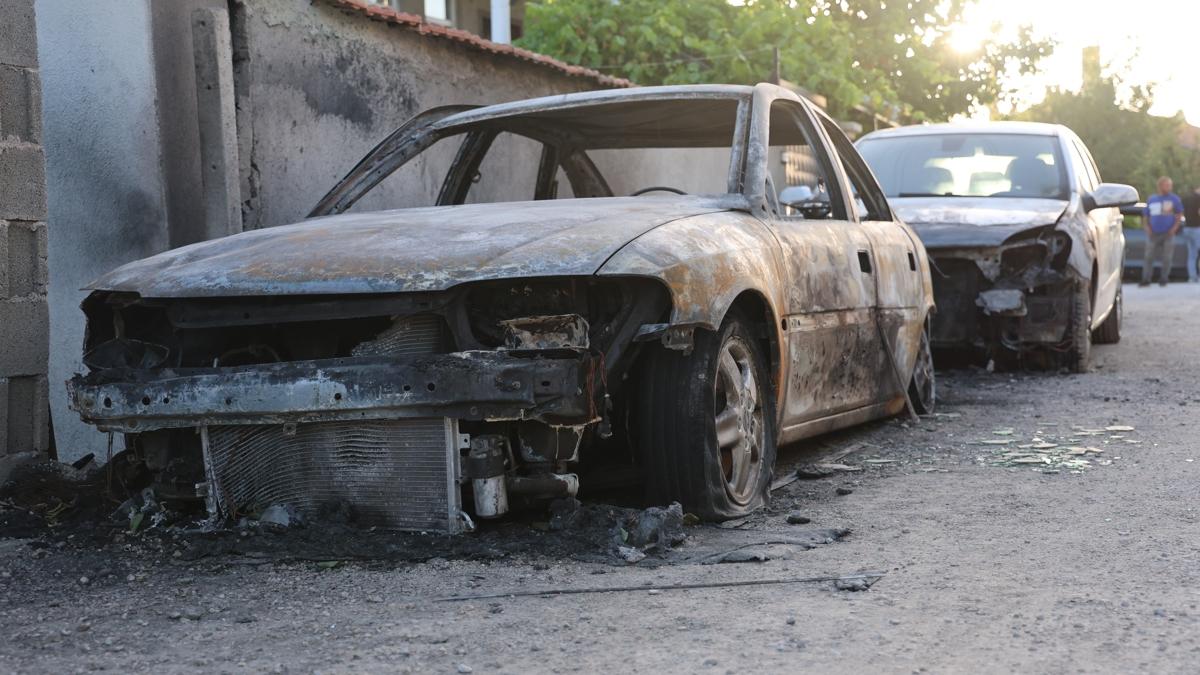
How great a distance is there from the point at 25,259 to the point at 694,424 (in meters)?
2.67

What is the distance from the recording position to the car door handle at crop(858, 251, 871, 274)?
6.41m

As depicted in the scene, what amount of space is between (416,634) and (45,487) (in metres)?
2.58

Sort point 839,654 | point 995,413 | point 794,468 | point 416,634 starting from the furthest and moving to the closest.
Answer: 1. point 995,413
2. point 794,468
3. point 416,634
4. point 839,654

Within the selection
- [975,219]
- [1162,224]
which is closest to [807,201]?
[975,219]

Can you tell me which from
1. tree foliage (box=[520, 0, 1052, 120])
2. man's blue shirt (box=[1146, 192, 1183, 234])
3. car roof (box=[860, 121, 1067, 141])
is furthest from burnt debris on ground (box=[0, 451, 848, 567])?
man's blue shirt (box=[1146, 192, 1183, 234])

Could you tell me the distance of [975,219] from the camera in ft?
31.4

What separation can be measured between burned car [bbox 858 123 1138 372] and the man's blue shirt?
1304 centimetres

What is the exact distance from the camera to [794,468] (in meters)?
6.23

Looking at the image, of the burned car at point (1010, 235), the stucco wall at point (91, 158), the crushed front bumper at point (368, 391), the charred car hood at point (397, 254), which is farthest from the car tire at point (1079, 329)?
the crushed front bumper at point (368, 391)

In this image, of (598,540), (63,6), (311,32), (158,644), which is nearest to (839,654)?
(598,540)

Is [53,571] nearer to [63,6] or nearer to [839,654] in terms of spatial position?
[839,654]

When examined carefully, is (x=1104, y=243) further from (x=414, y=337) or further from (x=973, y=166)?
(x=414, y=337)

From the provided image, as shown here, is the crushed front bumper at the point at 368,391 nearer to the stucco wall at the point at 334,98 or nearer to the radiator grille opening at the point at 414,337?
the radiator grille opening at the point at 414,337

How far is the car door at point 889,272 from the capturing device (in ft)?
21.9
